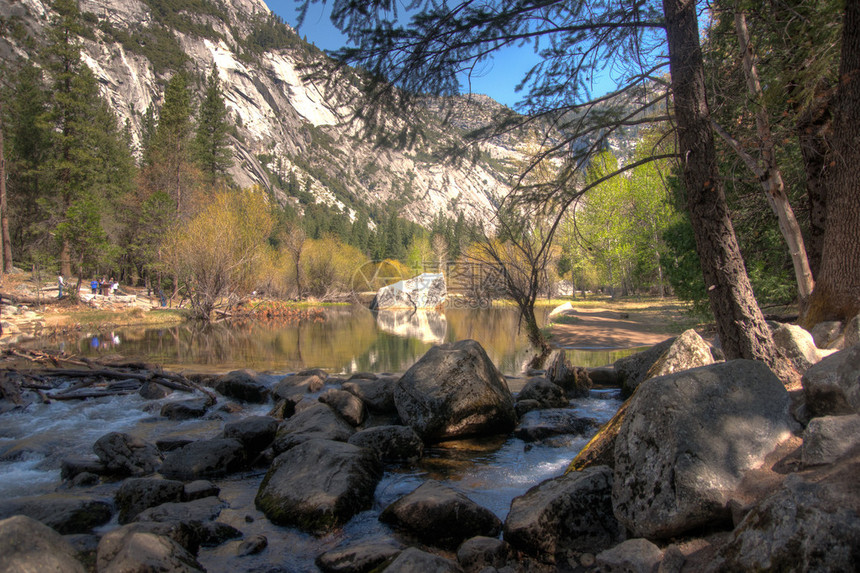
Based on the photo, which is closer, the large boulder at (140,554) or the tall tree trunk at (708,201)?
the large boulder at (140,554)

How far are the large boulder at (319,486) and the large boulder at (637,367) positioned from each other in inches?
232

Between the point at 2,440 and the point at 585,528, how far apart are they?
867 cm

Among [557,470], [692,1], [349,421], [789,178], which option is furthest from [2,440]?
[789,178]

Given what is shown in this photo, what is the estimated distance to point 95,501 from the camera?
4773 mm

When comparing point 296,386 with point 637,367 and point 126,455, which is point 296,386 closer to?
point 126,455

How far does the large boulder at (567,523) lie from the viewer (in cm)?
357

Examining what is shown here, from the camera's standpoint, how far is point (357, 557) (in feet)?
12.0

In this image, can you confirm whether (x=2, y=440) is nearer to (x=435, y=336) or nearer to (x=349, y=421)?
(x=349, y=421)

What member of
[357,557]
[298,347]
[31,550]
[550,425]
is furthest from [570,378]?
[298,347]

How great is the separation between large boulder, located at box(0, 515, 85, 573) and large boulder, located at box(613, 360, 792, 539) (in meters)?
3.94

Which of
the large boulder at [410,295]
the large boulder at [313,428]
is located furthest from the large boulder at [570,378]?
the large boulder at [410,295]

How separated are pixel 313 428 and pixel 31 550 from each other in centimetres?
378

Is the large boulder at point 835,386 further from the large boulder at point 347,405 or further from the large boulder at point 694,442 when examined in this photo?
the large boulder at point 347,405

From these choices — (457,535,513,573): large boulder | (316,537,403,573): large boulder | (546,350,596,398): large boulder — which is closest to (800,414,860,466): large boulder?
(457,535,513,573): large boulder
